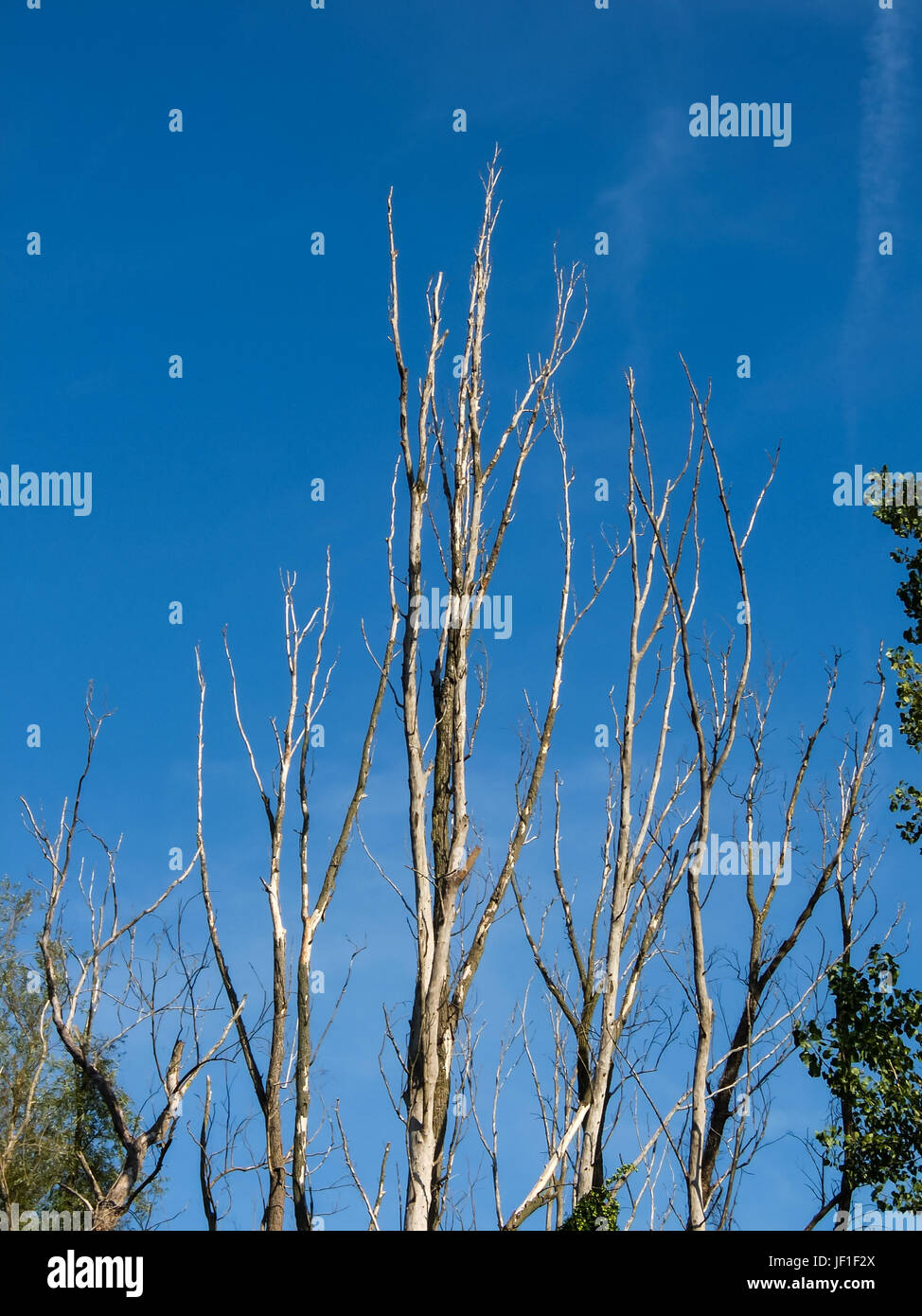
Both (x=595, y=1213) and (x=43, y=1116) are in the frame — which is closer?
(x=595, y=1213)

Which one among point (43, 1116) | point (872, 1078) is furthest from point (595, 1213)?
point (43, 1116)

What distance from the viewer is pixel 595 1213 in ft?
27.5

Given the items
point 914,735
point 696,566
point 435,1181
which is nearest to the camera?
point 435,1181

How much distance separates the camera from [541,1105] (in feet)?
35.1

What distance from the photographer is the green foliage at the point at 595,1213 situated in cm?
830

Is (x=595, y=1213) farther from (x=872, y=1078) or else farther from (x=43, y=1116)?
(x=43, y=1116)

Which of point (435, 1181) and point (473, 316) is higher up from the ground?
point (473, 316)

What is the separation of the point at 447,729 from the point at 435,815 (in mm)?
577

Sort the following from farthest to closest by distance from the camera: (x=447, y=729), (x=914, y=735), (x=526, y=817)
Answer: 1. (x=914, y=735)
2. (x=526, y=817)
3. (x=447, y=729)

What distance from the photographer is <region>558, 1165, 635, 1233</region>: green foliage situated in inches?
327

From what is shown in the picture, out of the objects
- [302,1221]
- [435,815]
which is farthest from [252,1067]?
[435,815]

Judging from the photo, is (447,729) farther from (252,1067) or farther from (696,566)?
(252,1067)

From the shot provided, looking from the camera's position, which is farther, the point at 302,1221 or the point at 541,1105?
the point at 541,1105
